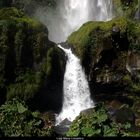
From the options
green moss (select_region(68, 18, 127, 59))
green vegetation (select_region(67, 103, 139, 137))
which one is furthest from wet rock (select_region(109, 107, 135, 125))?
green vegetation (select_region(67, 103, 139, 137))

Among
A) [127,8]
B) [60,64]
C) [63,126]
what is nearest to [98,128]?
[63,126]

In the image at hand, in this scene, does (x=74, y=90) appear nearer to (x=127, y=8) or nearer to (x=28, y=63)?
(x=28, y=63)

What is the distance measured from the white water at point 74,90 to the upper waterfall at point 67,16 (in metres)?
11.5

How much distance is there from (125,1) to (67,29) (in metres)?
7.39

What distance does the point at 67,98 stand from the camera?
24.5 meters

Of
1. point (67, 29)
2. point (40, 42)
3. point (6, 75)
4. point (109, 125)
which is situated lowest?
point (109, 125)

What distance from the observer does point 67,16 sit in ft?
127

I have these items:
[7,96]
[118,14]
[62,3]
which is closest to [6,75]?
[7,96]

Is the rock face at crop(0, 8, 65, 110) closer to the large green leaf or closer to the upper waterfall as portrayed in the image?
the upper waterfall

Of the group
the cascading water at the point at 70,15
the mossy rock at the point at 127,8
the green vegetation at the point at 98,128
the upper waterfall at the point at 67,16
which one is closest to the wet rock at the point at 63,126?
the mossy rock at the point at 127,8

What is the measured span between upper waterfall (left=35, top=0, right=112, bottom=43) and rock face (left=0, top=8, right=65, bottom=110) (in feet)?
39.9

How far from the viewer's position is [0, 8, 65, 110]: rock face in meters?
23.0

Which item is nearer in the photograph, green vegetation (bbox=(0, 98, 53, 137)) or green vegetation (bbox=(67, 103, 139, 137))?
green vegetation (bbox=(67, 103, 139, 137))

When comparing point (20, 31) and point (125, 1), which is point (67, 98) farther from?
point (125, 1)
